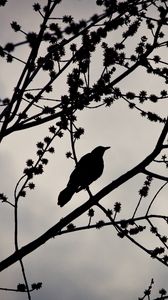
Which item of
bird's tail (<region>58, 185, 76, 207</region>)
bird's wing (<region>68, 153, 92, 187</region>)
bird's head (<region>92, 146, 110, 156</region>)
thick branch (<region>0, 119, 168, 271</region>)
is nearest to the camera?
thick branch (<region>0, 119, 168, 271</region>)

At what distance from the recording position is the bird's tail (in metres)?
6.98

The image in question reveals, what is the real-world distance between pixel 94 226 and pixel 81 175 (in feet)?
7.65

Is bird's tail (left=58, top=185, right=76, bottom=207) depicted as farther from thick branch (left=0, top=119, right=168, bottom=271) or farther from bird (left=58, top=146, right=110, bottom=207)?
thick branch (left=0, top=119, right=168, bottom=271)

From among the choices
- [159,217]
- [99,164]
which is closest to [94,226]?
[159,217]

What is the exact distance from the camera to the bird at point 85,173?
6773 millimetres

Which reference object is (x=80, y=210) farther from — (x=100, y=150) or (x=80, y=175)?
(x=100, y=150)

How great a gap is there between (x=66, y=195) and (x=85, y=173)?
502mm

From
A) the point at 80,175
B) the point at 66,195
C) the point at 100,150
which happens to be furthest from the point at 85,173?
the point at 100,150

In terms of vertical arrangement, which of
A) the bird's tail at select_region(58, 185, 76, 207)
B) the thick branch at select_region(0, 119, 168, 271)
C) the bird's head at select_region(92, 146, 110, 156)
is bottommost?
the thick branch at select_region(0, 119, 168, 271)

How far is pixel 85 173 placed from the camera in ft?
23.5

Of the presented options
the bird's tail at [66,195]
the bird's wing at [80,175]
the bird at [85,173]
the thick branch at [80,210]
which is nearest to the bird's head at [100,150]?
the bird at [85,173]

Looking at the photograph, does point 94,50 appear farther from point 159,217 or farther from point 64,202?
point 64,202

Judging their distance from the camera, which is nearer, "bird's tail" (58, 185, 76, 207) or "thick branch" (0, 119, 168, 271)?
"thick branch" (0, 119, 168, 271)

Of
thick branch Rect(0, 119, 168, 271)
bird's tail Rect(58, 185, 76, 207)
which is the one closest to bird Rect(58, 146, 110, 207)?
bird's tail Rect(58, 185, 76, 207)
